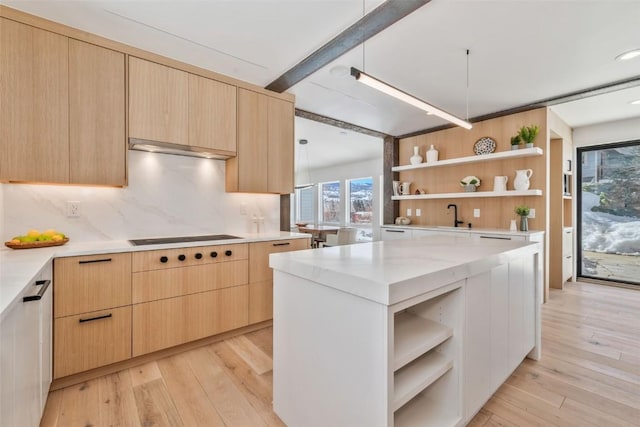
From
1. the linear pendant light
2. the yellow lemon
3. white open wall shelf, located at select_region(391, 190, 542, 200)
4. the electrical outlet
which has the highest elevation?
the linear pendant light

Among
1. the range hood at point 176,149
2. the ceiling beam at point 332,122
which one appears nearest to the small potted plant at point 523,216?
the ceiling beam at point 332,122

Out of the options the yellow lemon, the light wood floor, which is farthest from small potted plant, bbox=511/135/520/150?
the yellow lemon

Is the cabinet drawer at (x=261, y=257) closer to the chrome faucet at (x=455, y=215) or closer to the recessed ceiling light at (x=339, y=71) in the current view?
the recessed ceiling light at (x=339, y=71)

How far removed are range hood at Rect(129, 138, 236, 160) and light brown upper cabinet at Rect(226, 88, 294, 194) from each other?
0.52ft

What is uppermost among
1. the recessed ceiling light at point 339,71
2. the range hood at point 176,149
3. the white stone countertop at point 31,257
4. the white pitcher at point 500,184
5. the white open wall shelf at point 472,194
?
the recessed ceiling light at point 339,71

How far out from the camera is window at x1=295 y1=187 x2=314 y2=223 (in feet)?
31.7

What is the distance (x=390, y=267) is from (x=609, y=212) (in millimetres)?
5185

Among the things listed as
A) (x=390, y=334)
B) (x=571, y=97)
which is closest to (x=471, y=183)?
(x=571, y=97)

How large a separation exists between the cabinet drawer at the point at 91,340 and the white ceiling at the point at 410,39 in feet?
6.89

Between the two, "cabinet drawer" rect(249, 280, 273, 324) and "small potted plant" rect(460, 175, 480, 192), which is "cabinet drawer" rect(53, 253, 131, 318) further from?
"small potted plant" rect(460, 175, 480, 192)

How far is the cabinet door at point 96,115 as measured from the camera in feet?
6.91

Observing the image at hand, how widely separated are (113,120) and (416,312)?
102 inches

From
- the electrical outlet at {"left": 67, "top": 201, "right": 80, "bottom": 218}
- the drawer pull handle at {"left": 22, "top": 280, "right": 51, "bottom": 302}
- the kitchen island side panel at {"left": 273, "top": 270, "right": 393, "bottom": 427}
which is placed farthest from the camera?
the electrical outlet at {"left": 67, "top": 201, "right": 80, "bottom": 218}

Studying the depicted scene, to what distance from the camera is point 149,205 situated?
2.71m
